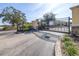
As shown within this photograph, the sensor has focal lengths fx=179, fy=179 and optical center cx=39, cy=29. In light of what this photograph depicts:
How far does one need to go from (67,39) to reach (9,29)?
0.91 m

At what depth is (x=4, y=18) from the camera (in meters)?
2.79

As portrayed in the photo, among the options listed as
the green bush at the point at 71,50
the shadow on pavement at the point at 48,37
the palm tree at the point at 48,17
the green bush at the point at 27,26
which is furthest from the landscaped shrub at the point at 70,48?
the green bush at the point at 27,26

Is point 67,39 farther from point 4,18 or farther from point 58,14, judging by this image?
point 4,18

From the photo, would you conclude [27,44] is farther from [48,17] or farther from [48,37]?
[48,17]

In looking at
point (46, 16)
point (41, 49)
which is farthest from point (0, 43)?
point (46, 16)

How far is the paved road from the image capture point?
268 cm

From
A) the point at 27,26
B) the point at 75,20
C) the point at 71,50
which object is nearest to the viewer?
the point at 71,50

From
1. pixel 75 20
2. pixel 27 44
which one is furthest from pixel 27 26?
pixel 75 20

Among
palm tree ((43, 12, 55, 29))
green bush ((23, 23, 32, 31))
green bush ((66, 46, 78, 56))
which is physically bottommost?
green bush ((66, 46, 78, 56))

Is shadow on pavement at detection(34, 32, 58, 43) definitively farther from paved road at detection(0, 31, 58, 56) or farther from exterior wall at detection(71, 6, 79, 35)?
exterior wall at detection(71, 6, 79, 35)

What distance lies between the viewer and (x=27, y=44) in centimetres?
274

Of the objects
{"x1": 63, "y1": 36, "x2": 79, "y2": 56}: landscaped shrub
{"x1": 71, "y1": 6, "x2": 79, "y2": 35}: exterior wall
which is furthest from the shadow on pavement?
{"x1": 71, "y1": 6, "x2": 79, "y2": 35}: exterior wall

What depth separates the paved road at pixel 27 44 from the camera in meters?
2.68

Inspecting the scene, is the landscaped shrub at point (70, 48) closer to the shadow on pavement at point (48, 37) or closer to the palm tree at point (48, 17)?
the shadow on pavement at point (48, 37)
